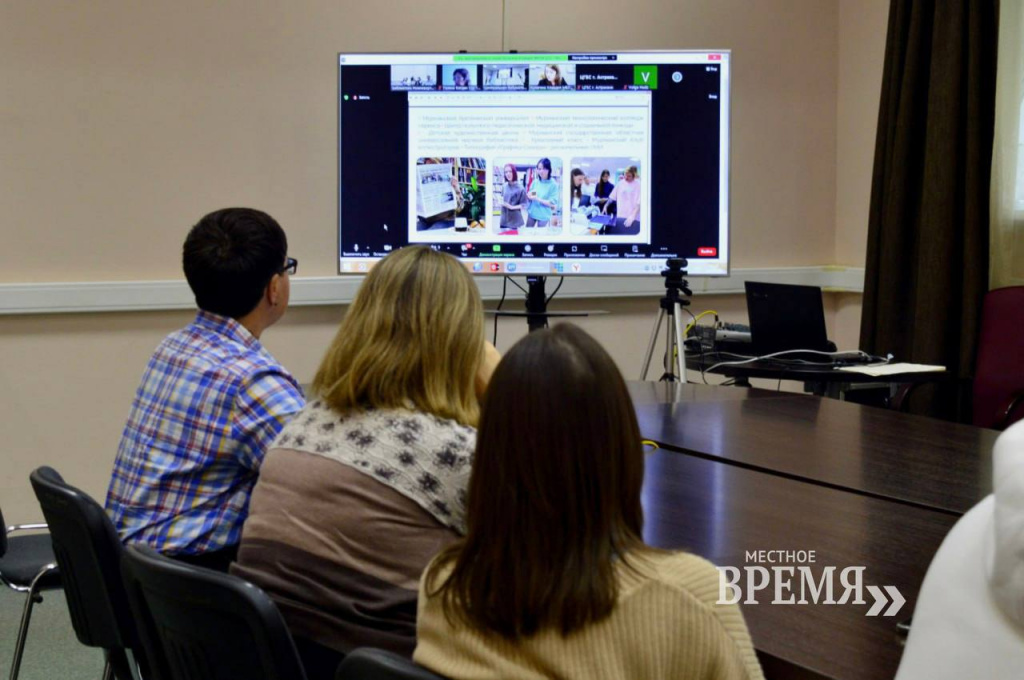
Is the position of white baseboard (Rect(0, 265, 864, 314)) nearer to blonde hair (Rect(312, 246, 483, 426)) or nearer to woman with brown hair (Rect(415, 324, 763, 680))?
blonde hair (Rect(312, 246, 483, 426))

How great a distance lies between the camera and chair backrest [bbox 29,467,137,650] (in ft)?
5.65

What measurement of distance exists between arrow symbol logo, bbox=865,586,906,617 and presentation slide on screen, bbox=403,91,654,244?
8.06ft

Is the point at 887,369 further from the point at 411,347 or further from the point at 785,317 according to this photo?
the point at 411,347

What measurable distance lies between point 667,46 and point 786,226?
3.23ft

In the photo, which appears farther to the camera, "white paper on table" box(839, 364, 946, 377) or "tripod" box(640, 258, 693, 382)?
"tripod" box(640, 258, 693, 382)

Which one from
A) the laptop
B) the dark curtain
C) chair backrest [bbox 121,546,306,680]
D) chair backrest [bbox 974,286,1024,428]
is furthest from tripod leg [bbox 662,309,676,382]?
chair backrest [bbox 121,546,306,680]

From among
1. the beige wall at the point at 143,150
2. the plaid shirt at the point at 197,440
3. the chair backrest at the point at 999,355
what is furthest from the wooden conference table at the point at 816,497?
the beige wall at the point at 143,150

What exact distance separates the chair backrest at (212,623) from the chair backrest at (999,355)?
3116 mm

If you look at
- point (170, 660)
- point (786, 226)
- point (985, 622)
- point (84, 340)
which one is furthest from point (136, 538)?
point (786, 226)

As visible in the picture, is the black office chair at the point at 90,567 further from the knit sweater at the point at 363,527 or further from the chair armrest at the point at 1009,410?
the chair armrest at the point at 1009,410

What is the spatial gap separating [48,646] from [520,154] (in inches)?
80.4

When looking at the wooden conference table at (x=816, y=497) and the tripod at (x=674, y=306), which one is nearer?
the wooden conference table at (x=816, y=497)

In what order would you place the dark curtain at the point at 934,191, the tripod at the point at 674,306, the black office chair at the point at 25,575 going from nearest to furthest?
the black office chair at the point at 25,575 < the tripod at the point at 674,306 < the dark curtain at the point at 934,191

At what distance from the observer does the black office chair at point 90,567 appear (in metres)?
1.72
